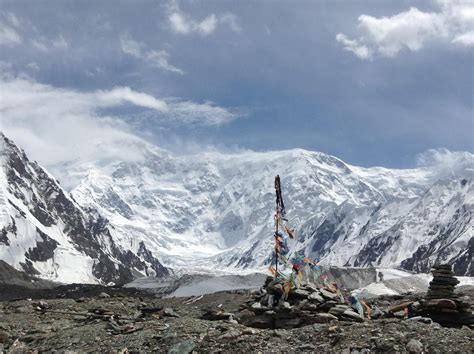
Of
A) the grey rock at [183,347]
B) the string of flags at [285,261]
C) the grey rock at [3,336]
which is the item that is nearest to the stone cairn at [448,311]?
the string of flags at [285,261]

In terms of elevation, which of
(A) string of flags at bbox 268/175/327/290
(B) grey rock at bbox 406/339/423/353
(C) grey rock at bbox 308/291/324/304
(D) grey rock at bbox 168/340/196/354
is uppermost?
(A) string of flags at bbox 268/175/327/290

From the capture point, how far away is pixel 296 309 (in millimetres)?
32344

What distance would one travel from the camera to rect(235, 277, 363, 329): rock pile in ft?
103

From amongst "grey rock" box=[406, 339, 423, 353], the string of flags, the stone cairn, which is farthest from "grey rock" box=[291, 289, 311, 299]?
"grey rock" box=[406, 339, 423, 353]

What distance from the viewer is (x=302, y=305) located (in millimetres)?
32750

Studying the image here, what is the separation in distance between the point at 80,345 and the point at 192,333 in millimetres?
5651

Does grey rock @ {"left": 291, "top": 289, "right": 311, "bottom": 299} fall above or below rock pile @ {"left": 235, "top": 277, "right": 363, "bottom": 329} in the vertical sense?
above

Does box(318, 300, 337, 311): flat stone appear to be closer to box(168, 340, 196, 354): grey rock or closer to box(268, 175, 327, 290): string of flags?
box(268, 175, 327, 290): string of flags

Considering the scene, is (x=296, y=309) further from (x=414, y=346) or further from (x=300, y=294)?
(x=414, y=346)

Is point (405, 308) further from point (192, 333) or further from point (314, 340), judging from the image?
point (192, 333)

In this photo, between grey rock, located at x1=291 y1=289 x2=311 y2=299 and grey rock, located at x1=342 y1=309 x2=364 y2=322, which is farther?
grey rock, located at x1=291 y1=289 x2=311 y2=299

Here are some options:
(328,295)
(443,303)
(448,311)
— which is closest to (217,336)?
(328,295)

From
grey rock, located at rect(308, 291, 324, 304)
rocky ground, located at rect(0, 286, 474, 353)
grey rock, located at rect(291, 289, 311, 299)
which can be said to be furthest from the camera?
grey rock, located at rect(291, 289, 311, 299)

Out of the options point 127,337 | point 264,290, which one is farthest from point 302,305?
point 127,337
